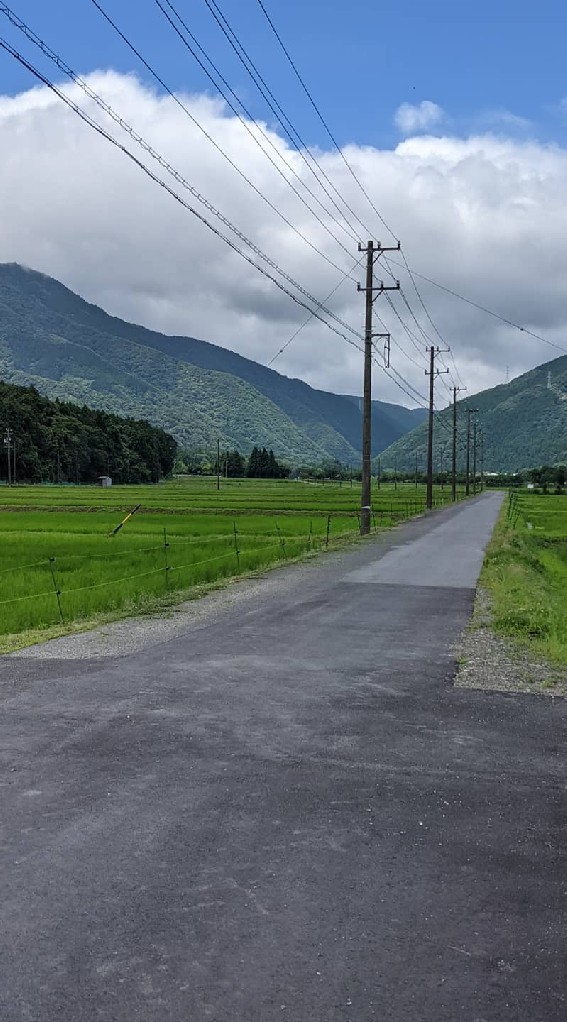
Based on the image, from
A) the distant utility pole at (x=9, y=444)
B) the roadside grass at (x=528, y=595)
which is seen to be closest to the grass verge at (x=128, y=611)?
the roadside grass at (x=528, y=595)

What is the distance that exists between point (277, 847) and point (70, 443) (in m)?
151

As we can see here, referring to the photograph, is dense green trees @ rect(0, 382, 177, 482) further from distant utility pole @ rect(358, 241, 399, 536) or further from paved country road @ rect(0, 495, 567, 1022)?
paved country road @ rect(0, 495, 567, 1022)

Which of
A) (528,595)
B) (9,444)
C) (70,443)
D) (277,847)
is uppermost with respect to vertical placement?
(70,443)

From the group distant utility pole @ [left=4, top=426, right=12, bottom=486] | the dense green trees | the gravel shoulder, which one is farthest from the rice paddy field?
the dense green trees

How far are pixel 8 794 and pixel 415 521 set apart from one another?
4485cm

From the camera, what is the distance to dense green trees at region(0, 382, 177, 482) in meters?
141

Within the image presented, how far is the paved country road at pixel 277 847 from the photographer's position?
3918mm

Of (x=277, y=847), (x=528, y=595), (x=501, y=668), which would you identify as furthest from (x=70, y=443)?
(x=277, y=847)

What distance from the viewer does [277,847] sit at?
5.39 meters

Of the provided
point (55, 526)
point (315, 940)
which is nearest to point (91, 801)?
point (315, 940)

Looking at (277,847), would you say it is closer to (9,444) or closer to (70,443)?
(9,444)

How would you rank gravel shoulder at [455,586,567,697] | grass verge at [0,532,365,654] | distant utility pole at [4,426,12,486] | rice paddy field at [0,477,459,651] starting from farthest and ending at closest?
1. distant utility pole at [4,426,12,486]
2. rice paddy field at [0,477,459,651]
3. grass verge at [0,532,365,654]
4. gravel shoulder at [455,586,567,697]

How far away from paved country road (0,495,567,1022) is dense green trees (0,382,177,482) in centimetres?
13098

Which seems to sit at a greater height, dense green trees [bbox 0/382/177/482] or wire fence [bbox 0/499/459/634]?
dense green trees [bbox 0/382/177/482]
